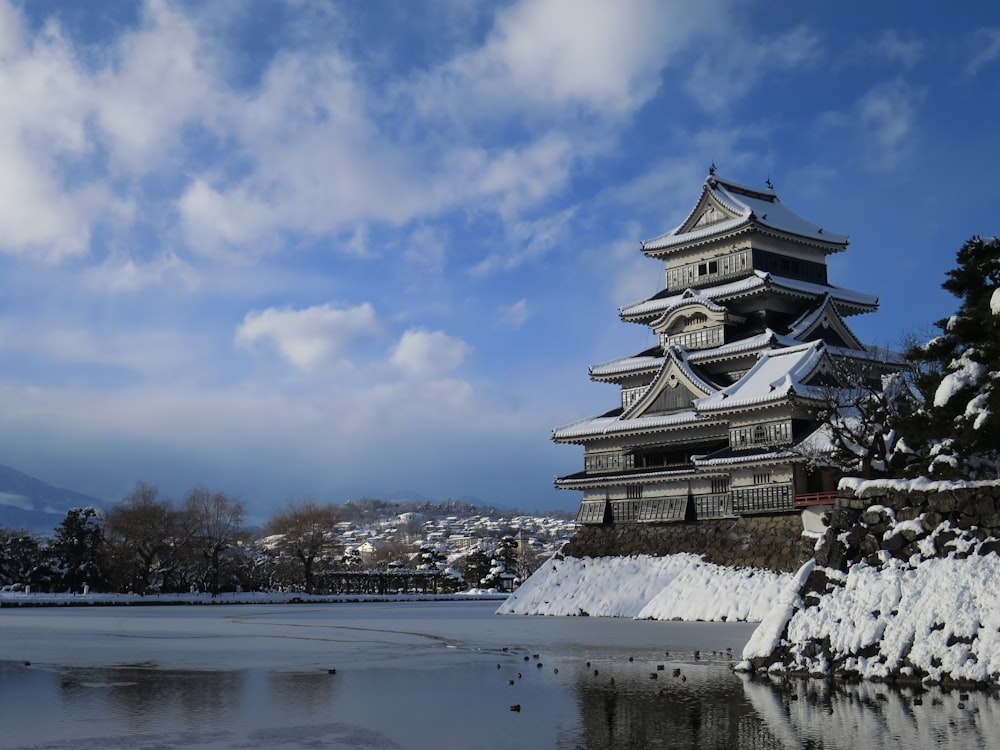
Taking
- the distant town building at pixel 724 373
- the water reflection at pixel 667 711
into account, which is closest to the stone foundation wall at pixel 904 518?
the water reflection at pixel 667 711

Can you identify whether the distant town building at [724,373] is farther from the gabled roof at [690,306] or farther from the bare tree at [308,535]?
the bare tree at [308,535]

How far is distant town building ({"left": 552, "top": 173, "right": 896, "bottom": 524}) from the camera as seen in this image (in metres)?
43.7

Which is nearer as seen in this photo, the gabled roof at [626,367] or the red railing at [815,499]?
the red railing at [815,499]

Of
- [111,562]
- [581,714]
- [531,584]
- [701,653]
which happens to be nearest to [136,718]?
[581,714]

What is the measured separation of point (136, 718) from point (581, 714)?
5.32m

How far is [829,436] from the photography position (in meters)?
40.1

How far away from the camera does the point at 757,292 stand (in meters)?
48.8

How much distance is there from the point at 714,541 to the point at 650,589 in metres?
3.43

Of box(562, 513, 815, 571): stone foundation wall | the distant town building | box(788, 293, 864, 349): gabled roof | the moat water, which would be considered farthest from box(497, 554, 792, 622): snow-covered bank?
the moat water

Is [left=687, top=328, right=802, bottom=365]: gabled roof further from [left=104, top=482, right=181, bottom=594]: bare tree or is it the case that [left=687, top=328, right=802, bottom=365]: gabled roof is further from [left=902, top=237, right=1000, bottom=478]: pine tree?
[left=104, top=482, right=181, bottom=594]: bare tree

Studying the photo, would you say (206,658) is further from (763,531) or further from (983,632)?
(763,531)

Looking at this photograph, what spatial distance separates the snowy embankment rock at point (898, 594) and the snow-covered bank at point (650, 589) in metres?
21.0

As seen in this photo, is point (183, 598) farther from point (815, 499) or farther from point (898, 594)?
point (898, 594)

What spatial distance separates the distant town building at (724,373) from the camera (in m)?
43.7
